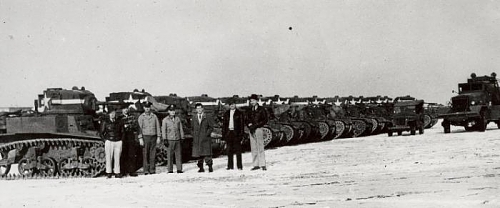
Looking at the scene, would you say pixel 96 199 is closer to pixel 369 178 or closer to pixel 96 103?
pixel 369 178

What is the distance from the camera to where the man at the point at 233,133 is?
1611cm

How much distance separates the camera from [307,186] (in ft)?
39.2

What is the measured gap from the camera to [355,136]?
3522 centimetres

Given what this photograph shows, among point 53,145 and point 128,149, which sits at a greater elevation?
point 53,145

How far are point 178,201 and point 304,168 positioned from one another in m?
6.08

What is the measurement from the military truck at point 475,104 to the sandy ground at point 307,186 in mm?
11261

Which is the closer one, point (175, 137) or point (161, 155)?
point (175, 137)

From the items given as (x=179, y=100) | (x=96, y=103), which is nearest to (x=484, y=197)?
(x=96, y=103)

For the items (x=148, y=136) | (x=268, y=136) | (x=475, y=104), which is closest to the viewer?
(x=148, y=136)

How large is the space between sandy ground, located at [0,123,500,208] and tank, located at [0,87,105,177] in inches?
41.8

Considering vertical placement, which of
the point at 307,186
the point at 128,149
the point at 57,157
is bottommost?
the point at 307,186

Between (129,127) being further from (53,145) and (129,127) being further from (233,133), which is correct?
(233,133)

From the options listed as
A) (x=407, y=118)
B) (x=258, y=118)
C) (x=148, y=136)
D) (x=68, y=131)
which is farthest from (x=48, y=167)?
(x=407, y=118)

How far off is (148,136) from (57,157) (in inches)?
110
